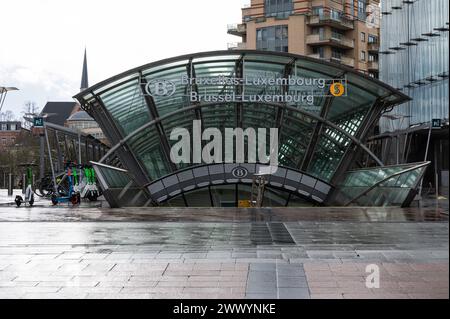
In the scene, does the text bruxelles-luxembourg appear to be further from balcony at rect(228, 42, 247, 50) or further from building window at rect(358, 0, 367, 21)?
building window at rect(358, 0, 367, 21)

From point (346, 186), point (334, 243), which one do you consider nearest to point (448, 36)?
point (334, 243)

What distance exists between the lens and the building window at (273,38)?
80625 mm

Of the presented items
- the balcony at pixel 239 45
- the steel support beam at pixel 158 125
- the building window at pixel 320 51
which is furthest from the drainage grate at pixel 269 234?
the balcony at pixel 239 45

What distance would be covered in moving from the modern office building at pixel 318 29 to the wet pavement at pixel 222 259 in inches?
2560

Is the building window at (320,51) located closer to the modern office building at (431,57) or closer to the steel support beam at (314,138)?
the steel support beam at (314,138)

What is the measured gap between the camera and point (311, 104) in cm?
3841

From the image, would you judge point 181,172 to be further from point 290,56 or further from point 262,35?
point 262,35

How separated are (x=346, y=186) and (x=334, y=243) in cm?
2422

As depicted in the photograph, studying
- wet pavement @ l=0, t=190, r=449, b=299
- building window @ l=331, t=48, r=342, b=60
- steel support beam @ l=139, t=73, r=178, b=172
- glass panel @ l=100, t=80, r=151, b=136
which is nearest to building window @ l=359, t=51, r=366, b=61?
building window @ l=331, t=48, r=342, b=60

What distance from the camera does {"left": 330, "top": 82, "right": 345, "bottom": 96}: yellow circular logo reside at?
123 feet

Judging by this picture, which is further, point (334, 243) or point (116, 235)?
point (116, 235)

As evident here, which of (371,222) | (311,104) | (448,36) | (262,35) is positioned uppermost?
(262,35)

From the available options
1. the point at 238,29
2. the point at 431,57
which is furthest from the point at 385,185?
the point at 238,29

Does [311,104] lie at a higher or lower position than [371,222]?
higher
